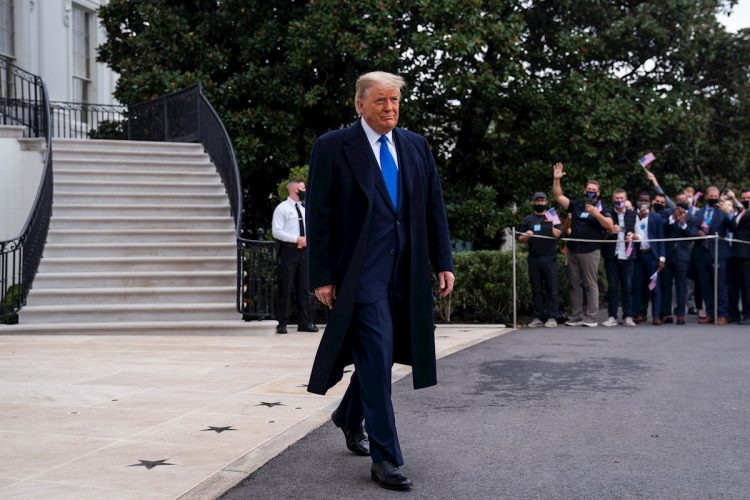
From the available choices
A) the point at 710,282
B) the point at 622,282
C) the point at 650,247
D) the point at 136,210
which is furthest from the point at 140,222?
the point at 710,282

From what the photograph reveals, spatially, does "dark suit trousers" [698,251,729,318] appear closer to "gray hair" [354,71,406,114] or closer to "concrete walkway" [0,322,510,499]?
"concrete walkway" [0,322,510,499]

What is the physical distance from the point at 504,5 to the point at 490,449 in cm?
1466

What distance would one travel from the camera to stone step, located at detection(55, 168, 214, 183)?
15961mm

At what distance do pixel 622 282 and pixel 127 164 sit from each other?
8631 millimetres

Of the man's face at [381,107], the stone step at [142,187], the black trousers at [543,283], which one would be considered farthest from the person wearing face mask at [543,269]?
the man's face at [381,107]

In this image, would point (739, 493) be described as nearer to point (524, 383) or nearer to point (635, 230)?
point (524, 383)

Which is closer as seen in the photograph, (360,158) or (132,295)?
(360,158)

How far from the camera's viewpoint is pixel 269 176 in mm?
19938

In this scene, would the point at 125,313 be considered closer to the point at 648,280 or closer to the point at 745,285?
the point at 648,280

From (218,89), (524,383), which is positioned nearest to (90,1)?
(218,89)

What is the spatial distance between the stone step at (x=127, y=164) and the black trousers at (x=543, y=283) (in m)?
6.07

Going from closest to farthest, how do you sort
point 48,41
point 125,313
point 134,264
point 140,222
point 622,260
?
point 125,313
point 134,264
point 622,260
point 140,222
point 48,41

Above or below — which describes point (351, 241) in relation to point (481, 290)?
above

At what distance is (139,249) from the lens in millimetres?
14219
